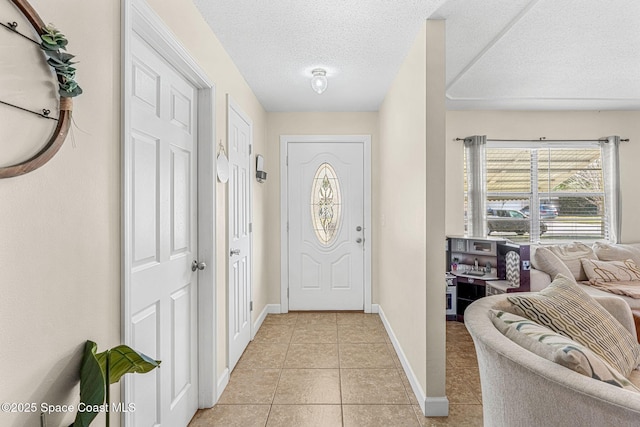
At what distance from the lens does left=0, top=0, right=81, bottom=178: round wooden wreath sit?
79 centimetres

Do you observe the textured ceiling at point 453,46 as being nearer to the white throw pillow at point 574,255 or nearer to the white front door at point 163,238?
the white front door at point 163,238

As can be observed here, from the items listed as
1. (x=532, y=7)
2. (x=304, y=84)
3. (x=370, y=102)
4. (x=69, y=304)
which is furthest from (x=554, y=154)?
(x=69, y=304)

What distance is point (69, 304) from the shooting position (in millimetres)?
990

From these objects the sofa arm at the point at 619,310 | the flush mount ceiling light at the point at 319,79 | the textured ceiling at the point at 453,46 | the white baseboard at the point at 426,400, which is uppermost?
the textured ceiling at the point at 453,46

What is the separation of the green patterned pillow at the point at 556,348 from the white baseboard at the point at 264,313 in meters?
2.49

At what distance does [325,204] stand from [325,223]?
233mm

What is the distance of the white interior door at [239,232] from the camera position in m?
2.63

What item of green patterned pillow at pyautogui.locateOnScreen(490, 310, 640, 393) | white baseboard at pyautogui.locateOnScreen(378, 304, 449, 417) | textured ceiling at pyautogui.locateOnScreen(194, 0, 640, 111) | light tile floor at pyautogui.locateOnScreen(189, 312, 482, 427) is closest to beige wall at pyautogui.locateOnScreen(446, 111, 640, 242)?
textured ceiling at pyautogui.locateOnScreen(194, 0, 640, 111)

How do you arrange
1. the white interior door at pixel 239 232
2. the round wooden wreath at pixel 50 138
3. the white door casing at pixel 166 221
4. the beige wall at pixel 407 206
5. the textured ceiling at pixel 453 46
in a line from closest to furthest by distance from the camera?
the round wooden wreath at pixel 50 138 < the white door casing at pixel 166 221 < the textured ceiling at pixel 453 46 < the beige wall at pixel 407 206 < the white interior door at pixel 239 232

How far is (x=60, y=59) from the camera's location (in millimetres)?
900

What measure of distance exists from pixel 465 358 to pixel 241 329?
1908 millimetres

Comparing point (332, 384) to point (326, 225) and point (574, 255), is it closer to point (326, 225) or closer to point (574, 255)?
point (326, 225)

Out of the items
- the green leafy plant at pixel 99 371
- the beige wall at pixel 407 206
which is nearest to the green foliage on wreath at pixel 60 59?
the green leafy plant at pixel 99 371

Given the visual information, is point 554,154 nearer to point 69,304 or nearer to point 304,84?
point 304,84
